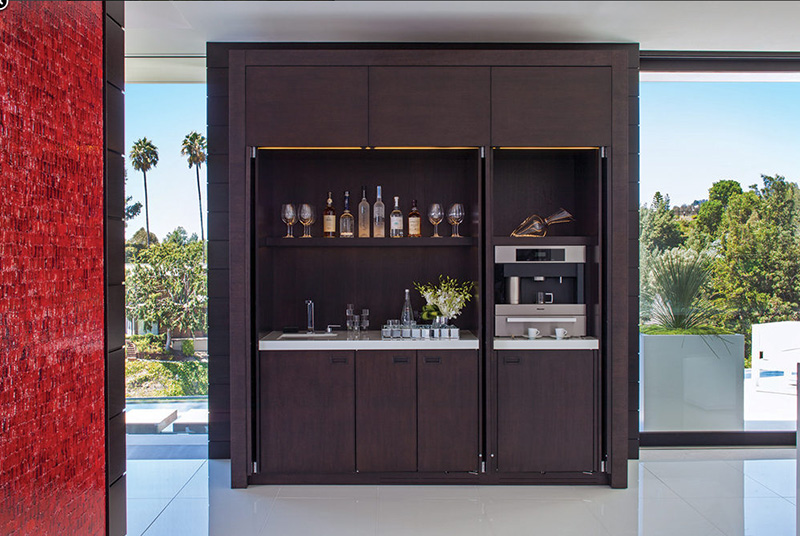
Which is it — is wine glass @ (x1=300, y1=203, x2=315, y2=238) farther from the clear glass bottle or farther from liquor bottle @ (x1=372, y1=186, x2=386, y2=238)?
the clear glass bottle

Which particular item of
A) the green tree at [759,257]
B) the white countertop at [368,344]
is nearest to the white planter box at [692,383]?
the green tree at [759,257]

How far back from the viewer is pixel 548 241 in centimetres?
308

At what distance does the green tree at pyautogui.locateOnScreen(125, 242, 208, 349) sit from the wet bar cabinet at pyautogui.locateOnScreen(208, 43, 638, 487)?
0.28 meters

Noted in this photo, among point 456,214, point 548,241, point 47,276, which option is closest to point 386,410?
point 456,214

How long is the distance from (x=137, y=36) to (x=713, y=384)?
155 inches

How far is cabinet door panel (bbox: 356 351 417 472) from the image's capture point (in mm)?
3037

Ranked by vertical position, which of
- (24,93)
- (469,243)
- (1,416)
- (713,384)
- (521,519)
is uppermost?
(24,93)

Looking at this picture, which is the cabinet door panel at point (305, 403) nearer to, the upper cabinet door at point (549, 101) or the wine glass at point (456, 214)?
the wine glass at point (456, 214)

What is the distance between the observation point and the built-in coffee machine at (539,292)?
3.08 meters

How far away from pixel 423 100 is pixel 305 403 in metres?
1.69

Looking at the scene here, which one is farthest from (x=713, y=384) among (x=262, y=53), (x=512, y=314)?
(x=262, y=53)

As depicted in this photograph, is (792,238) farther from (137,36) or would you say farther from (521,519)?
(137,36)

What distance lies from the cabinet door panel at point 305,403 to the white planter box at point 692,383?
1.92 m

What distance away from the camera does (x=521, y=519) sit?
2676 millimetres
